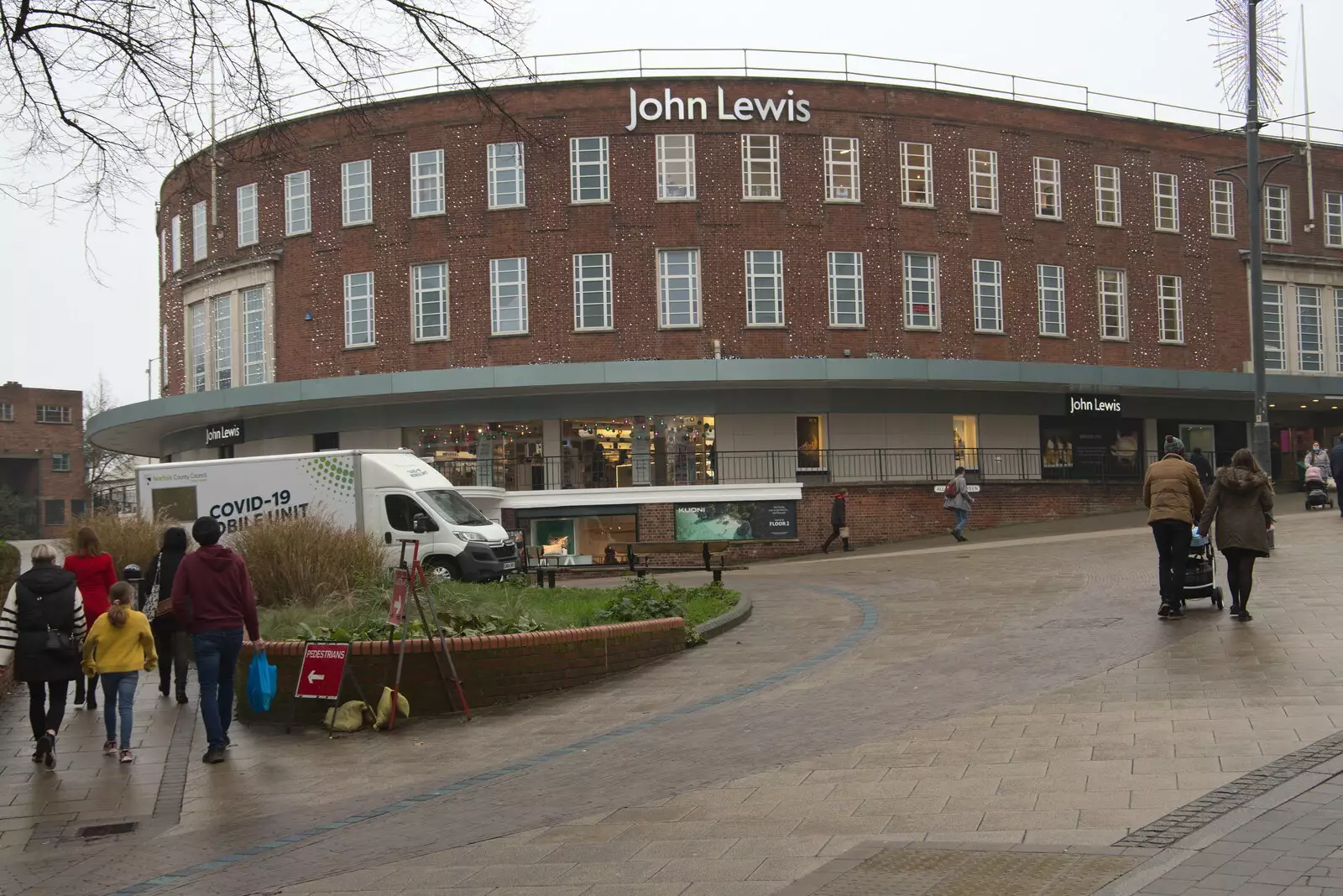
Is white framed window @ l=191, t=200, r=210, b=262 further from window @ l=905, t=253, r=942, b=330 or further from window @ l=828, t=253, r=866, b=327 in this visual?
window @ l=905, t=253, r=942, b=330

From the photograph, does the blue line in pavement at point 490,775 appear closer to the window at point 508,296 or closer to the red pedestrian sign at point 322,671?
the red pedestrian sign at point 322,671

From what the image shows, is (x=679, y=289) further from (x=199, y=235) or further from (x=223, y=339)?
(x=199, y=235)

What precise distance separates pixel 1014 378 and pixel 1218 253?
394 inches

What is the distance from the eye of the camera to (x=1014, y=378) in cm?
3662

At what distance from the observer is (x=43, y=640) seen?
10.1m

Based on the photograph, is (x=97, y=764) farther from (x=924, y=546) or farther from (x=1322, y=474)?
(x=1322, y=474)

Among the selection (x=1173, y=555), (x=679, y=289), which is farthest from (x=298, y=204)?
(x=1173, y=555)

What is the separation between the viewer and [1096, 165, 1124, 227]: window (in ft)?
132

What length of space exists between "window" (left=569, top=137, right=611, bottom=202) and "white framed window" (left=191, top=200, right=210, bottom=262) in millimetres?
12347

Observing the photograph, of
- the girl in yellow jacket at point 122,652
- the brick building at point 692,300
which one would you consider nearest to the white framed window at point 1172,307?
the brick building at point 692,300

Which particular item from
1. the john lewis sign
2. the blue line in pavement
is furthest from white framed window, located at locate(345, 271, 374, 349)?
the blue line in pavement

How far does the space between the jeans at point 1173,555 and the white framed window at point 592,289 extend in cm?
2355

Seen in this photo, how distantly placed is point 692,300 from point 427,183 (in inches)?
311

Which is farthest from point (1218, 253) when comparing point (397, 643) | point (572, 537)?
point (397, 643)
